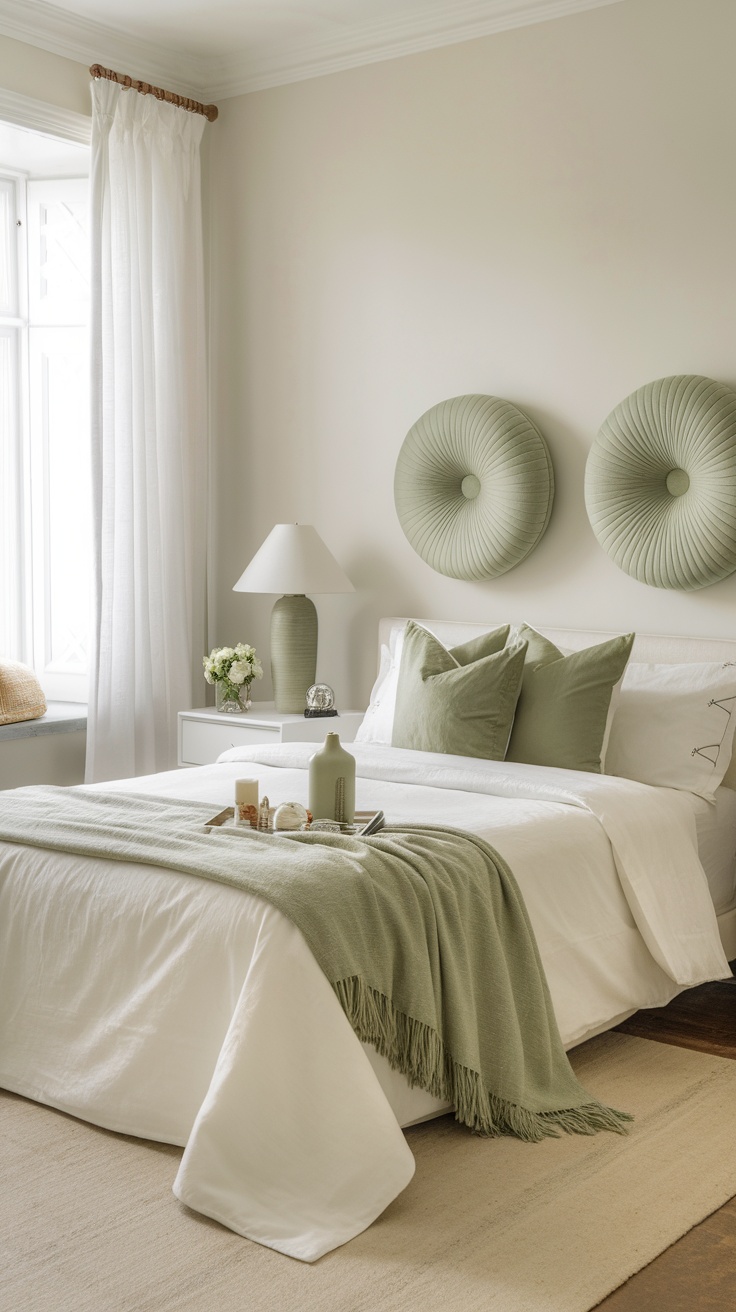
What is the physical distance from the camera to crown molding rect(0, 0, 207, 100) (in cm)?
429

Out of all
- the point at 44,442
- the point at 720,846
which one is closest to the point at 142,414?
the point at 44,442

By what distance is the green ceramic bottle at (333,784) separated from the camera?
2830 mm

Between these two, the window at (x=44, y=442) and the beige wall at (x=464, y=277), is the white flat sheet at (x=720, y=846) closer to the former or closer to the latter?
the beige wall at (x=464, y=277)

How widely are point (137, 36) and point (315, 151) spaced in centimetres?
76

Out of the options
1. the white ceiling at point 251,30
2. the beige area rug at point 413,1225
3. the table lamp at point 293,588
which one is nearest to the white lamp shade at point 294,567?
the table lamp at point 293,588

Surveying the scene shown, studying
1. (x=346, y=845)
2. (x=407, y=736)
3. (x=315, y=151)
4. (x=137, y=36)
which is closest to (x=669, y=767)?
(x=407, y=736)

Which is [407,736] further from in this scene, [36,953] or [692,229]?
[692,229]

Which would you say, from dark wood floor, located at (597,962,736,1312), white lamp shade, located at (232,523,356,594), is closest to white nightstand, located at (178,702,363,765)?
white lamp shade, located at (232,523,356,594)

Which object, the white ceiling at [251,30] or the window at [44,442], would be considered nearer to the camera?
the white ceiling at [251,30]

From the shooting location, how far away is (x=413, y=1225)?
7.34 feet

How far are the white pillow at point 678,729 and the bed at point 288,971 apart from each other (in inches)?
2.9

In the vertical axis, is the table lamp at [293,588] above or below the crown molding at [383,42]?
below

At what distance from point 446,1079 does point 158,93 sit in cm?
384

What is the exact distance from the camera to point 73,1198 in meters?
2.29
